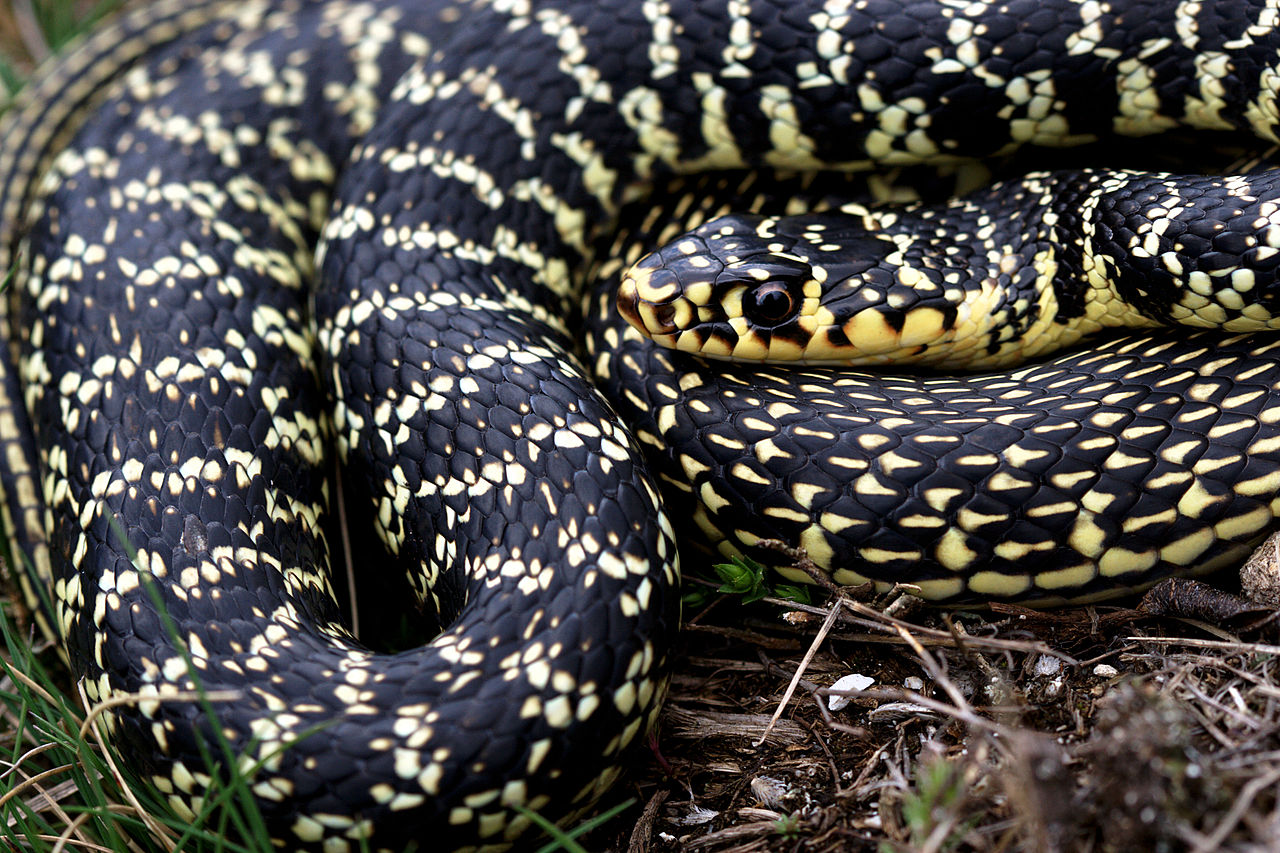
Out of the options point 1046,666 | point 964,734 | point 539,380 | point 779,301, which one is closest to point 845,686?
point 964,734

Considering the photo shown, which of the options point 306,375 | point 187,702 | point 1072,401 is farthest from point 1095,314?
point 187,702

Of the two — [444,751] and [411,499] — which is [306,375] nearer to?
[411,499]

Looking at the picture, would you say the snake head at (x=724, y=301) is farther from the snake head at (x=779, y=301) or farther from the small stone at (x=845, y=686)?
the small stone at (x=845, y=686)

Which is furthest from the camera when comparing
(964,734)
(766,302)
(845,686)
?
(766,302)

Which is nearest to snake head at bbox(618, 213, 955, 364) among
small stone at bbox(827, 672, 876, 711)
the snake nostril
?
the snake nostril

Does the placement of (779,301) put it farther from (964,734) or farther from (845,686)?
(964,734)

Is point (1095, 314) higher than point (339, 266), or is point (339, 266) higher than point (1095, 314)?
point (339, 266)

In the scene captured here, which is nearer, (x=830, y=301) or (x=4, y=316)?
(x=830, y=301)
